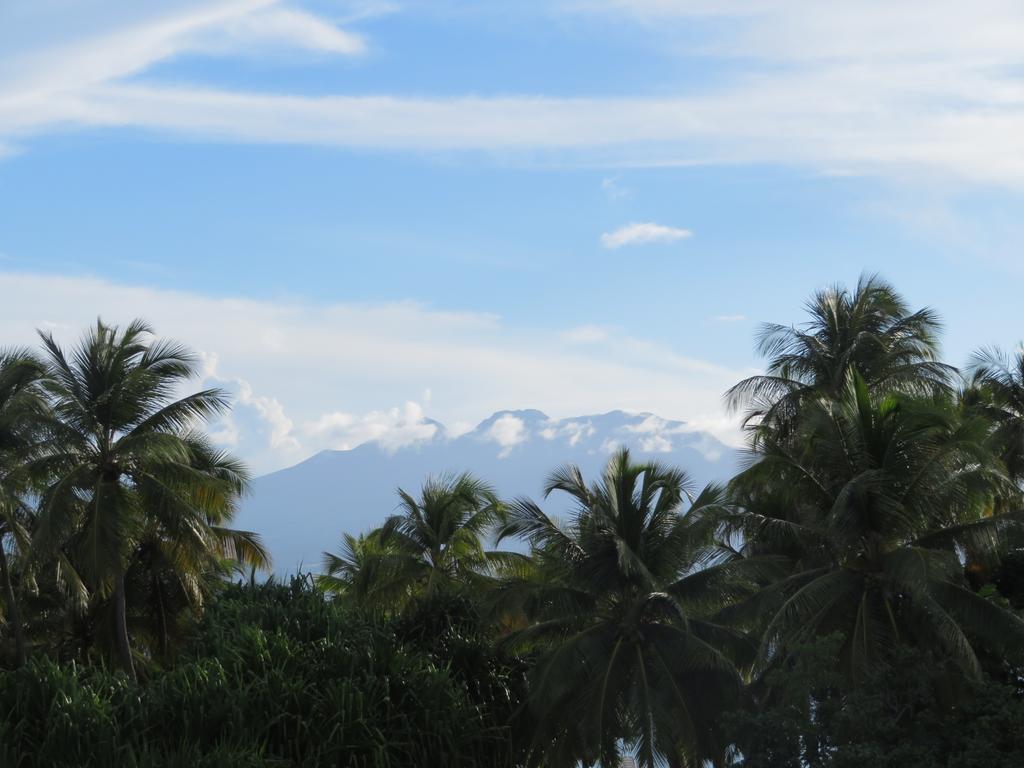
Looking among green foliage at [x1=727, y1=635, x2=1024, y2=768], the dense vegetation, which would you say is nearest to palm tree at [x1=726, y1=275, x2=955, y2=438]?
the dense vegetation

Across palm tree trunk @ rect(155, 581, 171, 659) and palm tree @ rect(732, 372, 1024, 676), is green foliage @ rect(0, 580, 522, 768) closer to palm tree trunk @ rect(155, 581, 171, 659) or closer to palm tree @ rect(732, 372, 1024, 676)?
palm tree @ rect(732, 372, 1024, 676)

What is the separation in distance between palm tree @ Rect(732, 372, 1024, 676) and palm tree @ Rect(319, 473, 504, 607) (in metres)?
11.9

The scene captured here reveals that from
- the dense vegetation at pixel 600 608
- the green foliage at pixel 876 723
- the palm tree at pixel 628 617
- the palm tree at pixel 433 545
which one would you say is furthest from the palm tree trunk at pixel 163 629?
the green foliage at pixel 876 723

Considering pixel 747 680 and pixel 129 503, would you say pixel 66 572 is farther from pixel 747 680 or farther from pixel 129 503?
pixel 747 680

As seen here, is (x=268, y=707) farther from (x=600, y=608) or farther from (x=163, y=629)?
(x=163, y=629)

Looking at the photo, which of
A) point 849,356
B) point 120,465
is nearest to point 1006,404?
point 849,356

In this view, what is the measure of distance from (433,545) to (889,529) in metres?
15.6

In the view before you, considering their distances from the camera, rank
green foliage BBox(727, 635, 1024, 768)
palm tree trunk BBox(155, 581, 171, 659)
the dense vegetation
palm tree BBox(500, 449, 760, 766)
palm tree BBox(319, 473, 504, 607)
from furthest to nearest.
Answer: palm tree trunk BBox(155, 581, 171, 659) < palm tree BBox(319, 473, 504, 607) < palm tree BBox(500, 449, 760, 766) < the dense vegetation < green foliage BBox(727, 635, 1024, 768)

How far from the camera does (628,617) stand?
81.5 feet

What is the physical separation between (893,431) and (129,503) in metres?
17.5

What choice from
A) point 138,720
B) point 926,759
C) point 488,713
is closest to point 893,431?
point 926,759

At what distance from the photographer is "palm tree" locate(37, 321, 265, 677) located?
27.4 m

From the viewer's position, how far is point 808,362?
33.5 m

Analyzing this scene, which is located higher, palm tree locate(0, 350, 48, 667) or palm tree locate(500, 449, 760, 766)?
palm tree locate(0, 350, 48, 667)
